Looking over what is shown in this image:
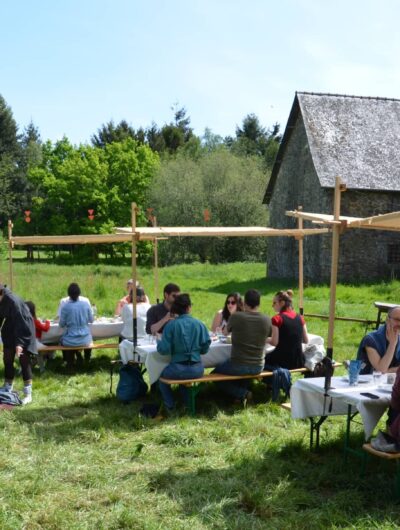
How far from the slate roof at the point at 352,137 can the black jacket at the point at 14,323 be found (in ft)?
62.0

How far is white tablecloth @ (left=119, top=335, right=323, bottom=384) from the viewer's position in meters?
8.56

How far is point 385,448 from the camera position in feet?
18.7

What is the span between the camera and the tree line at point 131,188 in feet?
143

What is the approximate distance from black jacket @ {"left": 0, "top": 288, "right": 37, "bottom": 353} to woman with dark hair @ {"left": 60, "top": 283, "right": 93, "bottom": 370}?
191 cm

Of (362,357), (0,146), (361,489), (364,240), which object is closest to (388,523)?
(361,489)

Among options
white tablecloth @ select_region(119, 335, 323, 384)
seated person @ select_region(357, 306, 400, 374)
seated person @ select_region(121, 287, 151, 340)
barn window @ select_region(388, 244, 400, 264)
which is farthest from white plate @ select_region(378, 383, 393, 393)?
barn window @ select_region(388, 244, 400, 264)

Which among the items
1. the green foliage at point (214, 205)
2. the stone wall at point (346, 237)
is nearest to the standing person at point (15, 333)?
the stone wall at point (346, 237)

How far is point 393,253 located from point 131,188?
89.4 feet

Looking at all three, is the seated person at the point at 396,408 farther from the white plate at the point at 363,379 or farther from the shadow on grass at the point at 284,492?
the white plate at the point at 363,379

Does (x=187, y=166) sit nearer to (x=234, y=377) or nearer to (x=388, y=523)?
(x=234, y=377)

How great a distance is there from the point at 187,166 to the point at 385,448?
1642 inches

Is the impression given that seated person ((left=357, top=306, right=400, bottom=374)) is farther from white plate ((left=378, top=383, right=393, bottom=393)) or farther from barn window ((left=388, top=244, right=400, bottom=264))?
barn window ((left=388, top=244, right=400, bottom=264))

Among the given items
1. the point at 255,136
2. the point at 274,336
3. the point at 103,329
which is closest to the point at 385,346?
the point at 274,336

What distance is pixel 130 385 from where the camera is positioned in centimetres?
908
